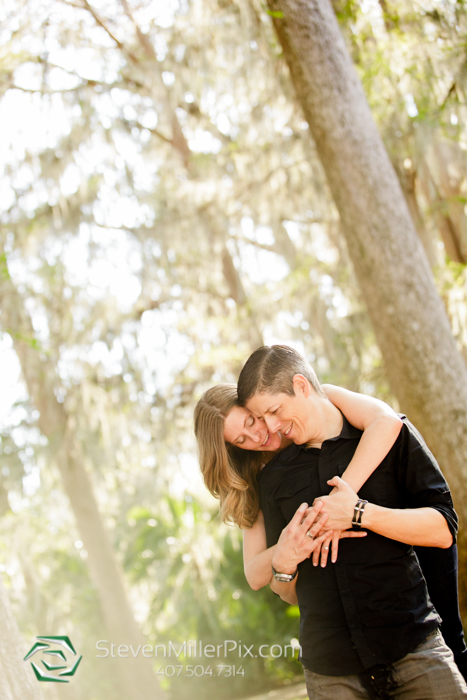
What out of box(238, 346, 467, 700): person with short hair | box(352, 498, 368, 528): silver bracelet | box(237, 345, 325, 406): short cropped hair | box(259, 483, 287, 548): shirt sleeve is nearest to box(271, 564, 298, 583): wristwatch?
box(238, 346, 467, 700): person with short hair

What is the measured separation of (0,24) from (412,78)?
13.3ft

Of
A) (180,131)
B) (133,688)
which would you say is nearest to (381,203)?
(180,131)

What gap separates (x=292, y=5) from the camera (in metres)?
3.96

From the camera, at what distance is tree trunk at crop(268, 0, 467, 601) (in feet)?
12.3

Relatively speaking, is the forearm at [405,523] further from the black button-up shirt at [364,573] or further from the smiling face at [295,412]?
the smiling face at [295,412]

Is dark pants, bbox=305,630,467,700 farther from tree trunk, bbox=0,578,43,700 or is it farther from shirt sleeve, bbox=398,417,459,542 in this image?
tree trunk, bbox=0,578,43,700

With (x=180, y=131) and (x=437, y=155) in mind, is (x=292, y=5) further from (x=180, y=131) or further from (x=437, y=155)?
(x=180, y=131)

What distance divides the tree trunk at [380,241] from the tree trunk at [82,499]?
4.31 metres

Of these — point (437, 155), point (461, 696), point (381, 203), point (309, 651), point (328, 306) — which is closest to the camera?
point (461, 696)

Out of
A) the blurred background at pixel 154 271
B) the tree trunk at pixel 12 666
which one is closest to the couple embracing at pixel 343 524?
the tree trunk at pixel 12 666

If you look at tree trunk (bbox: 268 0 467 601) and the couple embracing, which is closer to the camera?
the couple embracing

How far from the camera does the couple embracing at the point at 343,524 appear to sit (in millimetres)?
1671

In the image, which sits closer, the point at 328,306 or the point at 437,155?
the point at 437,155

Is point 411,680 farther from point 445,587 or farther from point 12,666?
point 12,666
